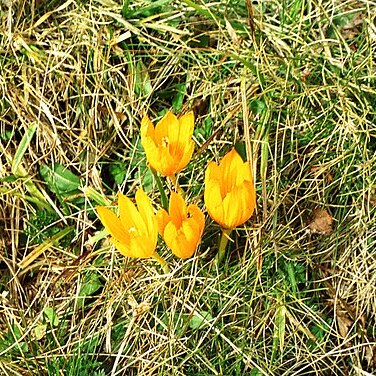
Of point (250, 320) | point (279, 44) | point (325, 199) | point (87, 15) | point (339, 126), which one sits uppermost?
point (87, 15)

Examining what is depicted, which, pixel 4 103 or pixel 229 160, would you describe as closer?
pixel 229 160

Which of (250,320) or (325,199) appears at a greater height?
(325,199)

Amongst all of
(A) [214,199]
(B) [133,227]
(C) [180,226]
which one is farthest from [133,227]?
(A) [214,199]

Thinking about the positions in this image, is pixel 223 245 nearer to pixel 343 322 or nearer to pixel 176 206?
pixel 176 206

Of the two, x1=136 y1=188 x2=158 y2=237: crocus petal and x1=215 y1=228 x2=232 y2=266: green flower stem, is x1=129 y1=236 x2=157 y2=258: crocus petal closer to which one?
x1=136 y1=188 x2=158 y2=237: crocus petal

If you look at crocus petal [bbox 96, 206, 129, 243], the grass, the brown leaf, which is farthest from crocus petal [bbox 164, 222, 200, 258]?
the brown leaf

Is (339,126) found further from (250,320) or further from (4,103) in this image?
(4,103)

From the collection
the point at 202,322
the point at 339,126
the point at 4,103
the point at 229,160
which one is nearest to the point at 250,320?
the point at 202,322
